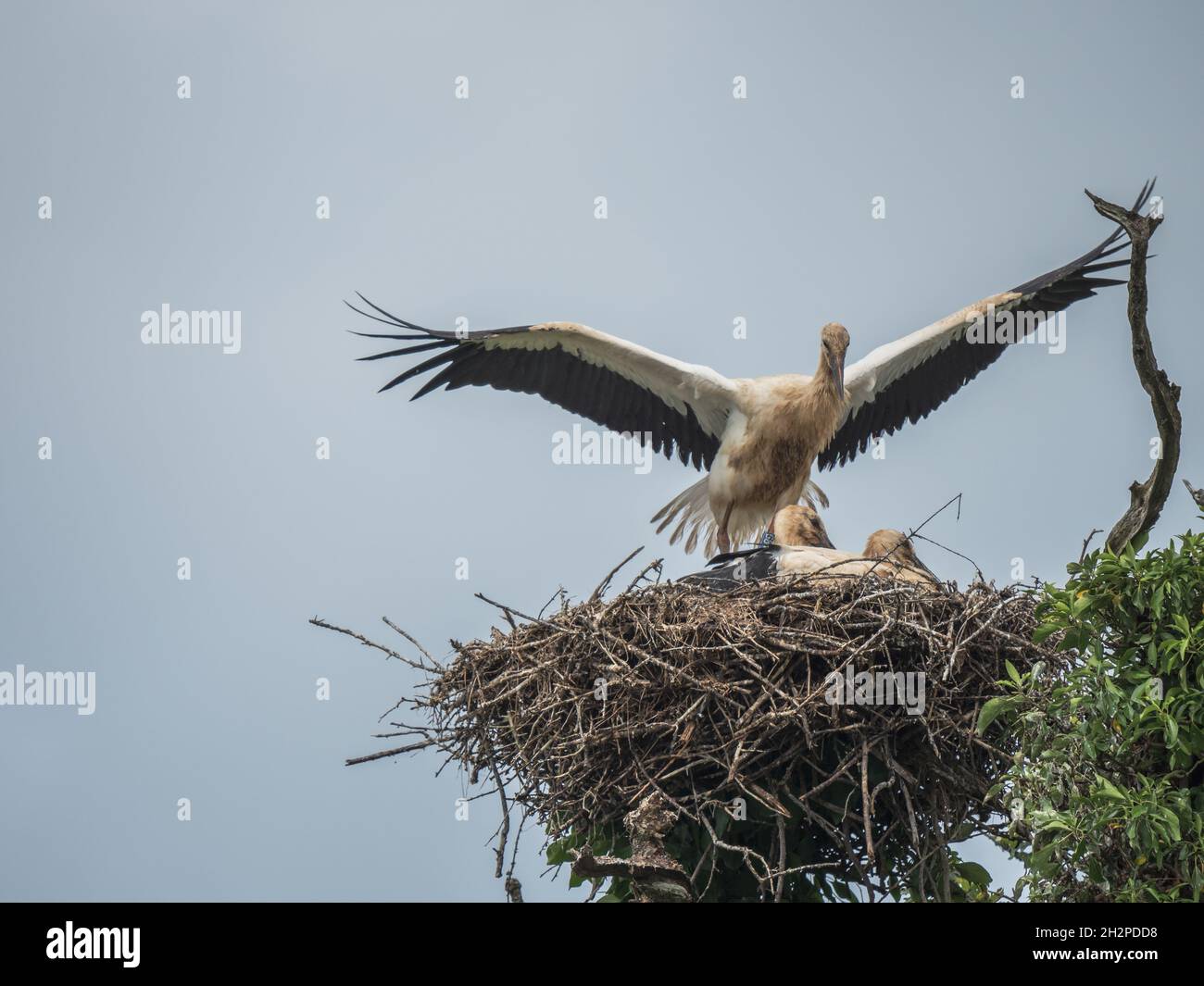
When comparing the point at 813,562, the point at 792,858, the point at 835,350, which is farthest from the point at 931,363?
the point at 792,858

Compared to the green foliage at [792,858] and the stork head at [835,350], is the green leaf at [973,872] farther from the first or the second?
the stork head at [835,350]

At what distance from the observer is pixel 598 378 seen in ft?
29.7

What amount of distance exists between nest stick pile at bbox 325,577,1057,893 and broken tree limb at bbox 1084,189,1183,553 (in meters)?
0.85

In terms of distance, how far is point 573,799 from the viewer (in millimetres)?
6094

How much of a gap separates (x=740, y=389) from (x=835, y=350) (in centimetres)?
72

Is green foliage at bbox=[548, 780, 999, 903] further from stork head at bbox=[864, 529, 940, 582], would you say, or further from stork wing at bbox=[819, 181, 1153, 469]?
stork wing at bbox=[819, 181, 1153, 469]

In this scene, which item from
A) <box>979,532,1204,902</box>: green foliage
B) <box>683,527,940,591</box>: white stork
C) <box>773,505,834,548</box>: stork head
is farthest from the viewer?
<box>773,505,834,548</box>: stork head

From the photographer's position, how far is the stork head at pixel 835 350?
816cm

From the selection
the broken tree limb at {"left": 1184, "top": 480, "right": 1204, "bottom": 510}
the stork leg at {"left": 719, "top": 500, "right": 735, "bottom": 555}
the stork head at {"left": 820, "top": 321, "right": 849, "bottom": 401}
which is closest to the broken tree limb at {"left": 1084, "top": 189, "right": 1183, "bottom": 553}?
the broken tree limb at {"left": 1184, "top": 480, "right": 1204, "bottom": 510}

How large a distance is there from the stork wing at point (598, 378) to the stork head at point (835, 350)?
26.9 inches

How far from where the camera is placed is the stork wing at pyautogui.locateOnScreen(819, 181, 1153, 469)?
29.0ft

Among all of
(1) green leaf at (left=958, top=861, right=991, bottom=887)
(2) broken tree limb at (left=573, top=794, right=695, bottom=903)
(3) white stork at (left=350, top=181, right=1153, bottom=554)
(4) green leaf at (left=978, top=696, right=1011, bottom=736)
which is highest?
(3) white stork at (left=350, top=181, right=1153, bottom=554)

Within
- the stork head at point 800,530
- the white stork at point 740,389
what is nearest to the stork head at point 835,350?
the white stork at point 740,389
